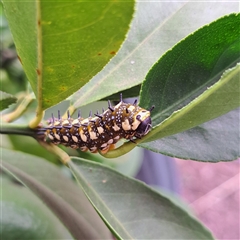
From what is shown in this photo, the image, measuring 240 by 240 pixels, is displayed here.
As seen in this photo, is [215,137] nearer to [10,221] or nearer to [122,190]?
[122,190]

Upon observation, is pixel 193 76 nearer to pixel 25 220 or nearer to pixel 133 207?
pixel 133 207

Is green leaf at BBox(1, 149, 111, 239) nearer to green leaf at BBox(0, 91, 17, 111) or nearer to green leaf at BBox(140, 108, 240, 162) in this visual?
green leaf at BBox(0, 91, 17, 111)

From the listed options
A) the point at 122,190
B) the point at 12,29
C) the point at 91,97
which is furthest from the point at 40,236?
the point at 12,29

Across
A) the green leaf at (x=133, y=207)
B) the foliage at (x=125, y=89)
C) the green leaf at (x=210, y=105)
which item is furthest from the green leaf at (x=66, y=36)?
the green leaf at (x=133, y=207)

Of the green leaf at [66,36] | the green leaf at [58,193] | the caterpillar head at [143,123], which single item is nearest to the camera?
the green leaf at [66,36]

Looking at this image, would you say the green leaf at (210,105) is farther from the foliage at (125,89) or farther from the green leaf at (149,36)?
the green leaf at (149,36)

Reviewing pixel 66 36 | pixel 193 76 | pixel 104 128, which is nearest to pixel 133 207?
pixel 104 128

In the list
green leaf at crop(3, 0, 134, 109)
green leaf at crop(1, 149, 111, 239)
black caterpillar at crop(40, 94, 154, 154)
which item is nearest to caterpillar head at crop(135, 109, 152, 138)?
Answer: black caterpillar at crop(40, 94, 154, 154)
